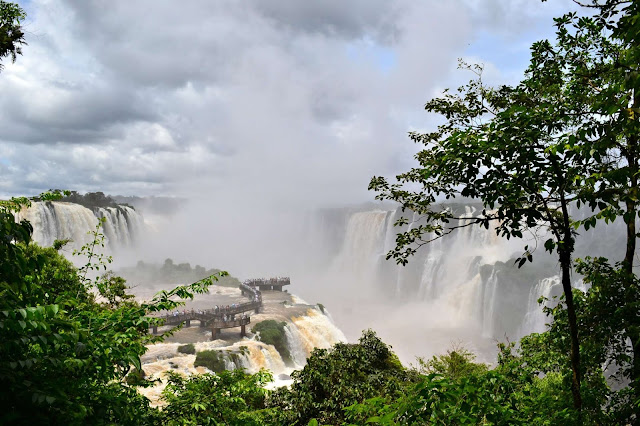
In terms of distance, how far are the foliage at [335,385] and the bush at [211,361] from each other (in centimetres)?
1256

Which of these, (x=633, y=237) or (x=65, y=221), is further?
(x=65, y=221)

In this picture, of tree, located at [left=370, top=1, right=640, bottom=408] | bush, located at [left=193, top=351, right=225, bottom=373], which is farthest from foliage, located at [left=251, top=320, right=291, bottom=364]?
tree, located at [left=370, top=1, right=640, bottom=408]

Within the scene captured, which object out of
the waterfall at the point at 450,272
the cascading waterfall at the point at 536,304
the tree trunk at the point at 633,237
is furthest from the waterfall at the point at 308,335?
the tree trunk at the point at 633,237

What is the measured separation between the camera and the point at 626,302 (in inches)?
188

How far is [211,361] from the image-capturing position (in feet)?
74.8

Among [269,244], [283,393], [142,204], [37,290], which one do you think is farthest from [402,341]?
[142,204]

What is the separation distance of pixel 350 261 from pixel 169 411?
6815 cm

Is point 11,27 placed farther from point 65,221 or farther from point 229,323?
point 65,221

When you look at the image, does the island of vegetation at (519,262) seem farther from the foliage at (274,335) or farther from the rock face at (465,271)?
the rock face at (465,271)

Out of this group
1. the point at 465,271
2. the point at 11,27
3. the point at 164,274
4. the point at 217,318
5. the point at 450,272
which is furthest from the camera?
the point at 164,274

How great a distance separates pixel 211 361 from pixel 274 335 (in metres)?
5.97

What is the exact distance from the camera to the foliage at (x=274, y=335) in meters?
27.0

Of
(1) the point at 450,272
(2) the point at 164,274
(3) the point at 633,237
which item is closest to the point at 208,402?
(3) the point at 633,237

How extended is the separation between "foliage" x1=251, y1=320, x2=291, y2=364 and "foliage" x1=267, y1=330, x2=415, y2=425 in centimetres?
1540
